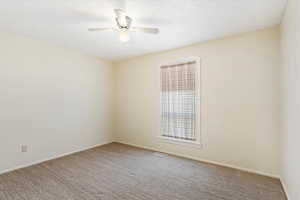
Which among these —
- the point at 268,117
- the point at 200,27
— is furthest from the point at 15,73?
the point at 268,117

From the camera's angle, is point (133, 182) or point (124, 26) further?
point (133, 182)

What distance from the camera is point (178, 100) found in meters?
3.50

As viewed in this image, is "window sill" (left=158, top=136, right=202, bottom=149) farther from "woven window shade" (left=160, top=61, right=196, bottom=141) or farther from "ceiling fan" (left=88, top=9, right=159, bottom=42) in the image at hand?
"ceiling fan" (left=88, top=9, right=159, bottom=42)

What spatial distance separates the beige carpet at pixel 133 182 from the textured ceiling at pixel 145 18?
2.38 metres

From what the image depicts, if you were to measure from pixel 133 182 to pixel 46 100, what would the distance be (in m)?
2.35

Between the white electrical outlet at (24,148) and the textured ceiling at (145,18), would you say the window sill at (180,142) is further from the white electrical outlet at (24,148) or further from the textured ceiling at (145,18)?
the white electrical outlet at (24,148)

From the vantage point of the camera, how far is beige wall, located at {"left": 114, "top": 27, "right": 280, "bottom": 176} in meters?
2.48

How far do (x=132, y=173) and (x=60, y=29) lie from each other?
2.68 m

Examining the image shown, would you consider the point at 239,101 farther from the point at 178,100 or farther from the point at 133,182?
the point at 133,182

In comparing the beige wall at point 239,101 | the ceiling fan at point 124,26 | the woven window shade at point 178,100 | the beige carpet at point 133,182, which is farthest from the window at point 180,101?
the ceiling fan at point 124,26

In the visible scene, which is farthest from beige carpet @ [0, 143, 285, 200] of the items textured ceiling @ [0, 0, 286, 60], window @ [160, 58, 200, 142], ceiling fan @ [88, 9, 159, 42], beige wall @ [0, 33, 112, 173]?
textured ceiling @ [0, 0, 286, 60]

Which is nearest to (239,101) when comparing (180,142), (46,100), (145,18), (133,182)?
(180,142)

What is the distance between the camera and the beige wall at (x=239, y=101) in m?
2.48

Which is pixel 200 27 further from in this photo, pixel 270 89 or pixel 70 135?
pixel 70 135
